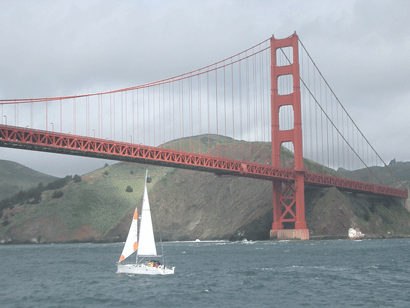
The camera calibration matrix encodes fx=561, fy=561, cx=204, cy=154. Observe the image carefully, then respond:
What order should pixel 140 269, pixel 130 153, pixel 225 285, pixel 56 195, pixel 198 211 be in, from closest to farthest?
pixel 225 285
pixel 140 269
pixel 130 153
pixel 198 211
pixel 56 195

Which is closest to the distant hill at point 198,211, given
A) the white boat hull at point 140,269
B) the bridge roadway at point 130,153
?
the bridge roadway at point 130,153

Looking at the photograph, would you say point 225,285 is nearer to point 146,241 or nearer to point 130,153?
point 146,241

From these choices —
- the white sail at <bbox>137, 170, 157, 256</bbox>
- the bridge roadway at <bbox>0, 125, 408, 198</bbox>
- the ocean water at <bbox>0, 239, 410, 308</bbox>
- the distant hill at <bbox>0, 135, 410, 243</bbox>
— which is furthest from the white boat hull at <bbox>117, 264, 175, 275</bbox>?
the distant hill at <bbox>0, 135, 410, 243</bbox>

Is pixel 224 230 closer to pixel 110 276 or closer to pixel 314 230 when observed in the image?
pixel 314 230

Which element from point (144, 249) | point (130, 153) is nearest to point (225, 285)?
point (144, 249)

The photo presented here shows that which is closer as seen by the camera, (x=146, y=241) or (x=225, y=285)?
(x=225, y=285)

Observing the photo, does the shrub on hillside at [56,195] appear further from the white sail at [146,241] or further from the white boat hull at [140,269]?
the white sail at [146,241]
